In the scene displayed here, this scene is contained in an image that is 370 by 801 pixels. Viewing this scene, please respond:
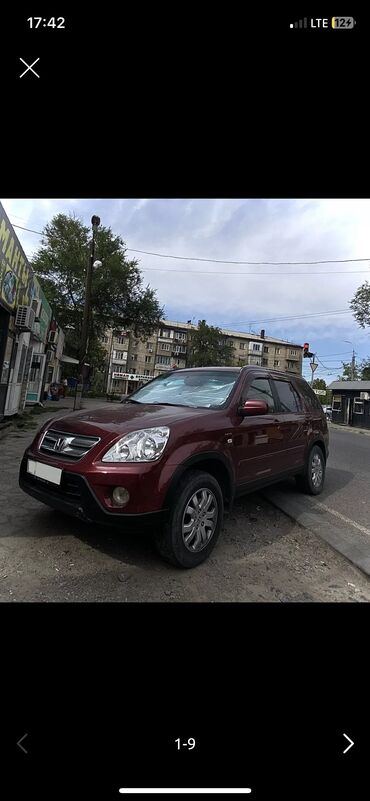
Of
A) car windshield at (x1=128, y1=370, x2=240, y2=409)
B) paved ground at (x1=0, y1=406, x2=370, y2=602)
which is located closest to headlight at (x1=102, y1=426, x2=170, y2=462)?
paved ground at (x1=0, y1=406, x2=370, y2=602)

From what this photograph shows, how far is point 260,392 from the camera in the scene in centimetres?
379

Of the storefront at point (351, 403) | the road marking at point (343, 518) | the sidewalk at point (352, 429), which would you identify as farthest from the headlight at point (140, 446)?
the storefront at point (351, 403)

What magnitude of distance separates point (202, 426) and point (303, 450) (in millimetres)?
2341

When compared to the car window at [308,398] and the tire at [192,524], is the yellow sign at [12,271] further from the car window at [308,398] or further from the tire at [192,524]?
the tire at [192,524]

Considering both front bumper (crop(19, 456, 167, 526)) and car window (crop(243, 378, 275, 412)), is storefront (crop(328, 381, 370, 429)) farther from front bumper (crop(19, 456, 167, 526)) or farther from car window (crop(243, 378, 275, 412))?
front bumper (crop(19, 456, 167, 526))

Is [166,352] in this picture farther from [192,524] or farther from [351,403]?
[192,524]

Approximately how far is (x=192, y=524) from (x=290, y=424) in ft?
6.83

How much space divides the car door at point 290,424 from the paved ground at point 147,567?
2.89 feet

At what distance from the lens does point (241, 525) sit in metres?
3.65

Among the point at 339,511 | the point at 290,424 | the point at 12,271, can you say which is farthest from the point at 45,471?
the point at 12,271

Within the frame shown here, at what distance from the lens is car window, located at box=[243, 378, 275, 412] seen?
11.6 ft

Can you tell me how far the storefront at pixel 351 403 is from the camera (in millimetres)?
23219

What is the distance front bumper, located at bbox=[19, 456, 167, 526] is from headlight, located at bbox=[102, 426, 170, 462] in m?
0.25
